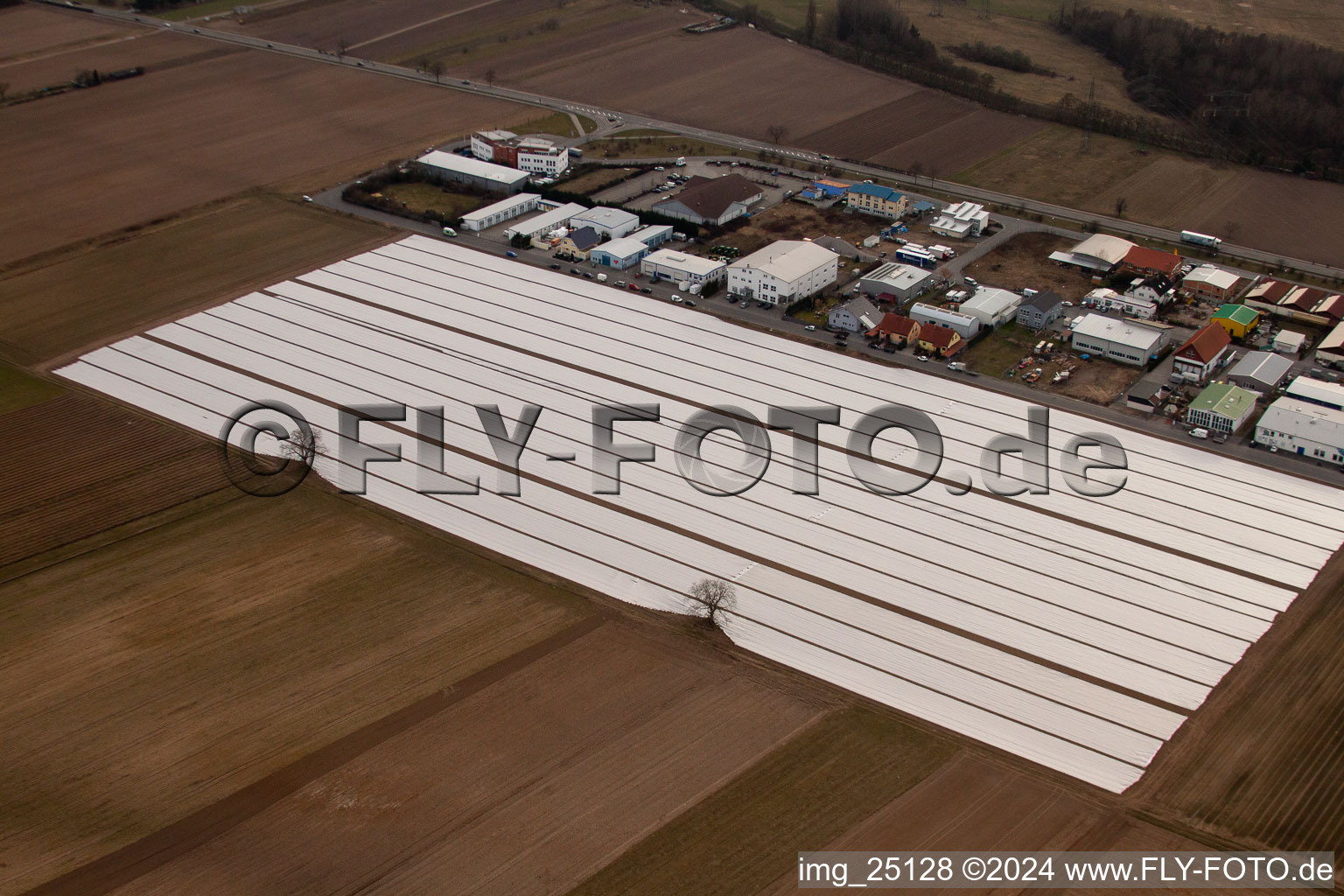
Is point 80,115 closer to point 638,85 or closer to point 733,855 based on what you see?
point 638,85

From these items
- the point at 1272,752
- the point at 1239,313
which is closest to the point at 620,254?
the point at 1239,313

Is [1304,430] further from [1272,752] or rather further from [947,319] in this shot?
[1272,752]

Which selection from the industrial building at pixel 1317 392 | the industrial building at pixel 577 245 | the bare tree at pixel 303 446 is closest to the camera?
the bare tree at pixel 303 446

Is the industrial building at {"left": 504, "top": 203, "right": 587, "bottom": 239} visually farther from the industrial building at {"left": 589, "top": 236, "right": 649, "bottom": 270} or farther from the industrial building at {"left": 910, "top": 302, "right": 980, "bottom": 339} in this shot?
the industrial building at {"left": 910, "top": 302, "right": 980, "bottom": 339}

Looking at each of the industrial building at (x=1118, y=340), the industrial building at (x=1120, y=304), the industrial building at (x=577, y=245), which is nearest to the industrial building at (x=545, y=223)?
the industrial building at (x=577, y=245)

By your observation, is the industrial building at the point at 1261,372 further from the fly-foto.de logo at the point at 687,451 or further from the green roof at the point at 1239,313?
the fly-foto.de logo at the point at 687,451
